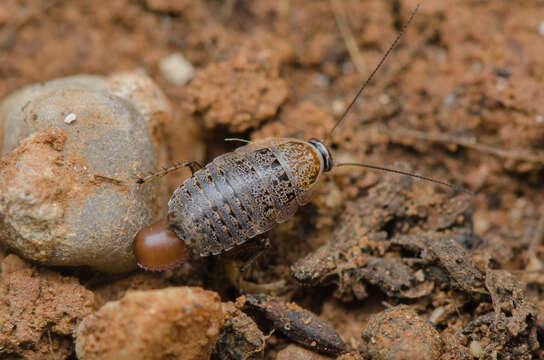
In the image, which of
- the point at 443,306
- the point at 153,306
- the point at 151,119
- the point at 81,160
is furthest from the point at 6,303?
the point at 443,306

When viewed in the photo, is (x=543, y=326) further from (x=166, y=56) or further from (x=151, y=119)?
(x=166, y=56)

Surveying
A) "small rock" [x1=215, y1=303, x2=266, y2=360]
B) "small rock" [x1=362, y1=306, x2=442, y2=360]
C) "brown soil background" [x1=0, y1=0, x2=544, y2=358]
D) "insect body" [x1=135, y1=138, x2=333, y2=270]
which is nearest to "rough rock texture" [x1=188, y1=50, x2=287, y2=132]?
"brown soil background" [x1=0, y1=0, x2=544, y2=358]

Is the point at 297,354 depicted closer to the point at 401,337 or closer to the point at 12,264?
the point at 401,337

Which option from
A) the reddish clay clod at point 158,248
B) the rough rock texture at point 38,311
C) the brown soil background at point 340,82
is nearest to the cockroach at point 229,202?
the reddish clay clod at point 158,248

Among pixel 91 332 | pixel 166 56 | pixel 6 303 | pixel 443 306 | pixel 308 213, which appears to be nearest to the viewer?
pixel 91 332

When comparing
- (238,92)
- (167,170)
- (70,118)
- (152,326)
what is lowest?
(152,326)

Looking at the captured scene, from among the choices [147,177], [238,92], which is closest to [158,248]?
[147,177]
